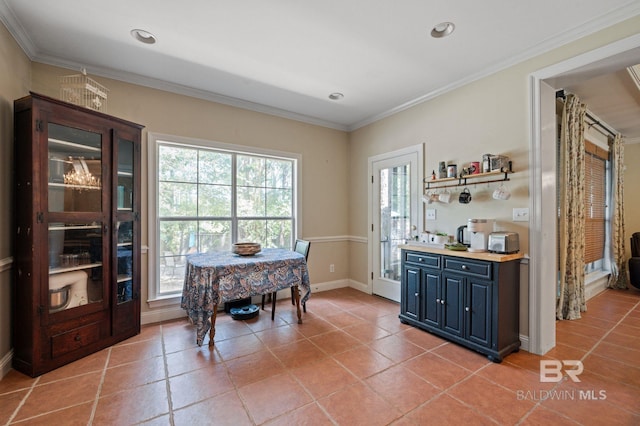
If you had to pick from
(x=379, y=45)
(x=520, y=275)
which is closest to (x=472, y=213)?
(x=520, y=275)

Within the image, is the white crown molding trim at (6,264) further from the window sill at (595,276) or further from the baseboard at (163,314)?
the window sill at (595,276)

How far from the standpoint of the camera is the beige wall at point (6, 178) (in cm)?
214

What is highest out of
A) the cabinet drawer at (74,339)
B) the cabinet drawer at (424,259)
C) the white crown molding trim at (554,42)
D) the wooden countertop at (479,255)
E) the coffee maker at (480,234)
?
the white crown molding trim at (554,42)

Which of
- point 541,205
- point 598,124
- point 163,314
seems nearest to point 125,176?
point 163,314

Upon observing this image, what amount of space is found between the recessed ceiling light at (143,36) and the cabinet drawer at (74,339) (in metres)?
2.54

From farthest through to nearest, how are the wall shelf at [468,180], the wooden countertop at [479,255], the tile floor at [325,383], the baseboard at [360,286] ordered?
the baseboard at [360,286] < the wall shelf at [468,180] < the wooden countertop at [479,255] < the tile floor at [325,383]

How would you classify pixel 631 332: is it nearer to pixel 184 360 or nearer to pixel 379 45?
pixel 379 45

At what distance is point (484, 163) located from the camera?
9.23 feet

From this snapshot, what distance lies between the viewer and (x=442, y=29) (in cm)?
A: 232

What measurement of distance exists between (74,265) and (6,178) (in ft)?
2.71

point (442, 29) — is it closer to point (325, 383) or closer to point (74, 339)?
point (325, 383)

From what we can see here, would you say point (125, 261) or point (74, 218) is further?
point (125, 261)

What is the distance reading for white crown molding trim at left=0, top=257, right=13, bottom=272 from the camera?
2113mm

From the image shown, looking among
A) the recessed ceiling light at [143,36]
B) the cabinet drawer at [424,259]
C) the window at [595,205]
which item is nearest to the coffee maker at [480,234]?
the cabinet drawer at [424,259]
